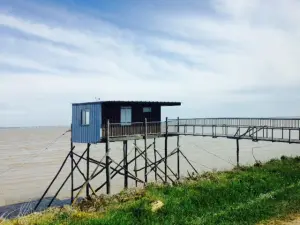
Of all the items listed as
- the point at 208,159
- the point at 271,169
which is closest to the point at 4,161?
the point at 208,159

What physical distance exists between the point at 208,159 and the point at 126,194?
33.0 metres

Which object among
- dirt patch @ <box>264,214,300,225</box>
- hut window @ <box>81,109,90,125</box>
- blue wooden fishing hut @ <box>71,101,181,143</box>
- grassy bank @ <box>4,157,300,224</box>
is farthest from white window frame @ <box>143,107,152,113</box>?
dirt patch @ <box>264,214,300,225</box>

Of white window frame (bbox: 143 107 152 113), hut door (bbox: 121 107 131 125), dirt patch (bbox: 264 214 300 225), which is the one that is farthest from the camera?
white window frame (bbox: 143 107 152 113)

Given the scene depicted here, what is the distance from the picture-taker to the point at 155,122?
2716cm

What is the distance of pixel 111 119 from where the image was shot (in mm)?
24719

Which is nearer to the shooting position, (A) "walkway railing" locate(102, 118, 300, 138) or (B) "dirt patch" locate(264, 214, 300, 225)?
(B) "dirt patch" locate(264, 214, 300, 225)

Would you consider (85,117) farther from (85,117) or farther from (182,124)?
(182,124)

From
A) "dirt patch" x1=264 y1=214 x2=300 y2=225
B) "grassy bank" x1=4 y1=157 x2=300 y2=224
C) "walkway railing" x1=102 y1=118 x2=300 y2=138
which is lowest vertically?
"grassy bank" x1=4 y1=157 x2=300 y2=224

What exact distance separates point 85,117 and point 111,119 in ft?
5.95

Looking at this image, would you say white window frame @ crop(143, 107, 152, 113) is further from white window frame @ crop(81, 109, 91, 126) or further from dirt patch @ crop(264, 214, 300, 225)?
dirt patch @ crop(264, 214, 300, 225)

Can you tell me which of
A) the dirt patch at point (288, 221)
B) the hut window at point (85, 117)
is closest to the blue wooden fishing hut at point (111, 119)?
the hut window at point (85, 117)

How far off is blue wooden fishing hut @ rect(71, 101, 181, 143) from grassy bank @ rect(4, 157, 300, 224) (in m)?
7.29

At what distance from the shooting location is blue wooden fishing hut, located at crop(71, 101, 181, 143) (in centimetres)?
2352

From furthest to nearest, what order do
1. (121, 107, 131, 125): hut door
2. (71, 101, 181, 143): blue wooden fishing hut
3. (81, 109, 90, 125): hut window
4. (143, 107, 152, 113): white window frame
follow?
1. (143, 107, 152, 113): white window frame
2. (121, 107, 131, 125): hut door
3. (81, 109, 90, 125): hut window
4. (71, 101, 181, 143): blue wooden fishing hut
